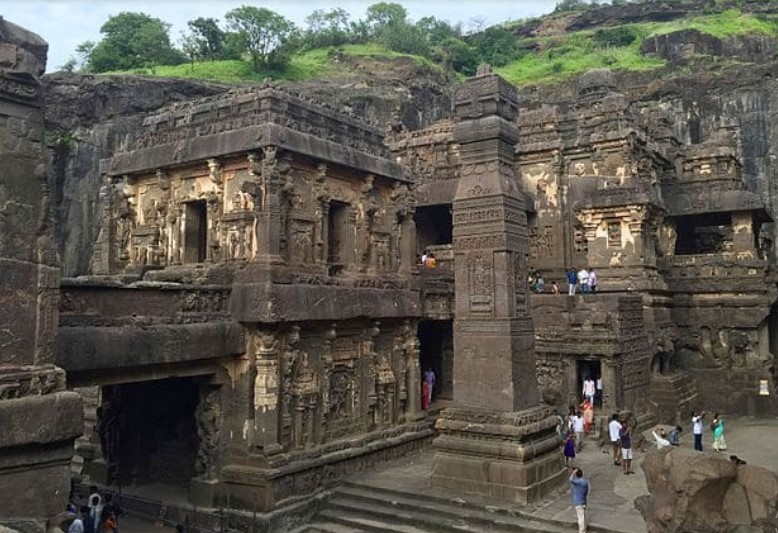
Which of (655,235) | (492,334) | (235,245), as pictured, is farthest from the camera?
(655,235)

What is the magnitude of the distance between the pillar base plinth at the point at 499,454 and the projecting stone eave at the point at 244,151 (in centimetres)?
603

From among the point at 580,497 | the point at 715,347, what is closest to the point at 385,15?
the point at 715,347

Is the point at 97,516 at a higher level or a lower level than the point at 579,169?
lower

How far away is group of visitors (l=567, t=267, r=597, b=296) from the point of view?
20.5 m

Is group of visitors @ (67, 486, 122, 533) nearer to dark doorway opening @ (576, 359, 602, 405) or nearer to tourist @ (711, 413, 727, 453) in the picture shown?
dark doorway opening @ (576, 359, 602, 405)

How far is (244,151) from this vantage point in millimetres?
12867

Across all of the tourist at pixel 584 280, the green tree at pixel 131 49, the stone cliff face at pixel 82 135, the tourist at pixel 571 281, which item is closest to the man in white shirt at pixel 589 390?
the tourist at pixel 571 281

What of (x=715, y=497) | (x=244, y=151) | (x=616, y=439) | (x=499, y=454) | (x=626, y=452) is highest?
(x=244, y=151)

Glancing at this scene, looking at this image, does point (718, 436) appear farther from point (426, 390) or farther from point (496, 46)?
point (496, 46)

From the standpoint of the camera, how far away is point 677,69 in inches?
1644

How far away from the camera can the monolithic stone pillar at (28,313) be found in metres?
6.10

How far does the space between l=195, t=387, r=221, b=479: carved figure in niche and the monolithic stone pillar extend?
238 inches

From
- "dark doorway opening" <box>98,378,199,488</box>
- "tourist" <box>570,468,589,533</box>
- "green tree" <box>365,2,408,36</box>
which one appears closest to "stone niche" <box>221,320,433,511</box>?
"dark doorway opening" <box>98,378,199,488</box>

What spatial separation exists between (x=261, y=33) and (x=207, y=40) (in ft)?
15.2
